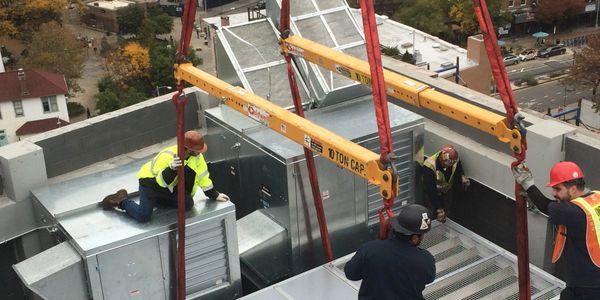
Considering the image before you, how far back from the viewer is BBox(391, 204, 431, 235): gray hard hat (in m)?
6.62

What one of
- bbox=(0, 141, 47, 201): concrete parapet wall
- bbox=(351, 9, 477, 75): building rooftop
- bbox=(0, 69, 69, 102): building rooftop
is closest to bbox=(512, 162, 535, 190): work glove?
bbox=(0, 141, 47, 201): concrete parapet wall

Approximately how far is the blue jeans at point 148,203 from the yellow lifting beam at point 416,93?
286cm

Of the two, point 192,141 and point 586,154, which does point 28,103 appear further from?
point 586,154

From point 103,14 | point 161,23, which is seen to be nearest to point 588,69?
point 161,23

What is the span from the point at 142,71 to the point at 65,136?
64.4m

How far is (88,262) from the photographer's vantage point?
8.79m

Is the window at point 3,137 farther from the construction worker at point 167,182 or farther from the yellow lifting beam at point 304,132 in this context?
the construction worker at point 167,182

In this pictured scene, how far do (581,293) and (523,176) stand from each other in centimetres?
135

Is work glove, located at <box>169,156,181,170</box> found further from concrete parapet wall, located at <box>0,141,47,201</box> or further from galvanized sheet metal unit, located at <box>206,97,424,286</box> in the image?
concrete parapet wall, located at <box>0,141,47,201</box>

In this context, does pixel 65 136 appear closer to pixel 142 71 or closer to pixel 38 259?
pixel 38 259

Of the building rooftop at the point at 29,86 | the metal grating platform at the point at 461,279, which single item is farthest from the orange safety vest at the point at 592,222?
the building rooftop at the point at 29,86

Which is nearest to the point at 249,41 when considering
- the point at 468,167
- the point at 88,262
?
the point at 468,167

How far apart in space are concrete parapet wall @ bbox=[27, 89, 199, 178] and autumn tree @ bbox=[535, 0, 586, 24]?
274 feet

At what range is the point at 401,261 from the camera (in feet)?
22.3
